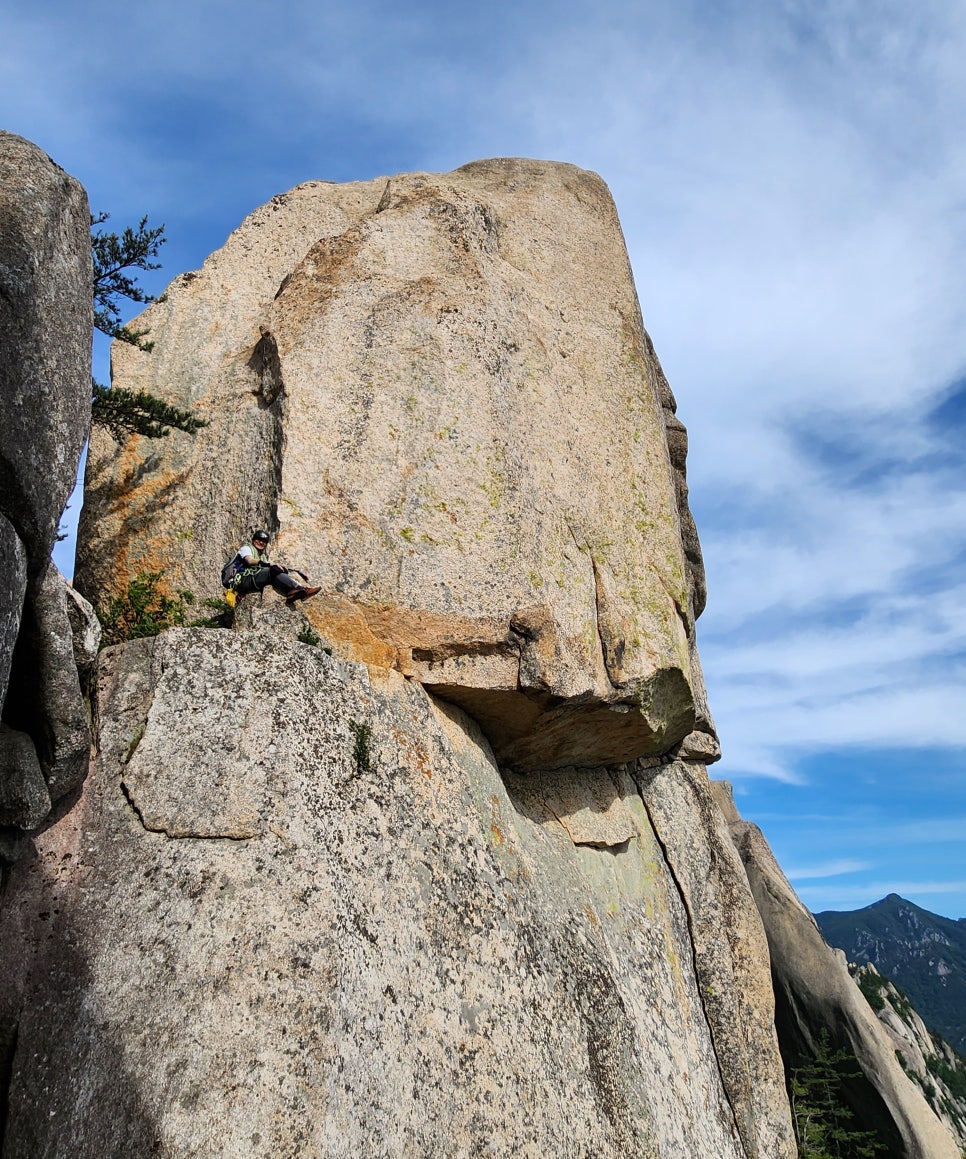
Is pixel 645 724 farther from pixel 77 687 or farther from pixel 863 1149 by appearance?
pixel 863 1149

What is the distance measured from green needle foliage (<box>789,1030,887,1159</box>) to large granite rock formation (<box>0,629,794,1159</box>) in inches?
296

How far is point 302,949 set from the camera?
7.89 meters

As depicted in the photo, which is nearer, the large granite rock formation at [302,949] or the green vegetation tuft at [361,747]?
the large granite rock formation at [302,949]

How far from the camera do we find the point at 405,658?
37.4 feet

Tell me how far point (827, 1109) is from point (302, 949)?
15.1 metres

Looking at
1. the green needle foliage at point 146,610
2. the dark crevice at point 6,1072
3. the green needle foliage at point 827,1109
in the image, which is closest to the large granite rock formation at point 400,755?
the dark crevice at point 6,1072

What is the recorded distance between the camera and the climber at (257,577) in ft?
35.3

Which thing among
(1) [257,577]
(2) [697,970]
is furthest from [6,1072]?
(2) [697,970]

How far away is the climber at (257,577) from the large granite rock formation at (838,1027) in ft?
47.9

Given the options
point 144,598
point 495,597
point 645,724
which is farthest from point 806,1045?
point 144,598

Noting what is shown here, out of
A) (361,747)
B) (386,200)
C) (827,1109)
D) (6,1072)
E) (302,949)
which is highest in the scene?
(386,200)

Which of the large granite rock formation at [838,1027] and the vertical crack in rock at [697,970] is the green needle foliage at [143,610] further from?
the large granite rock formation at [838,1027]

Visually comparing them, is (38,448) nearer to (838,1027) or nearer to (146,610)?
(146,610)

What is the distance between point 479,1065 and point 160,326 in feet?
38.3
